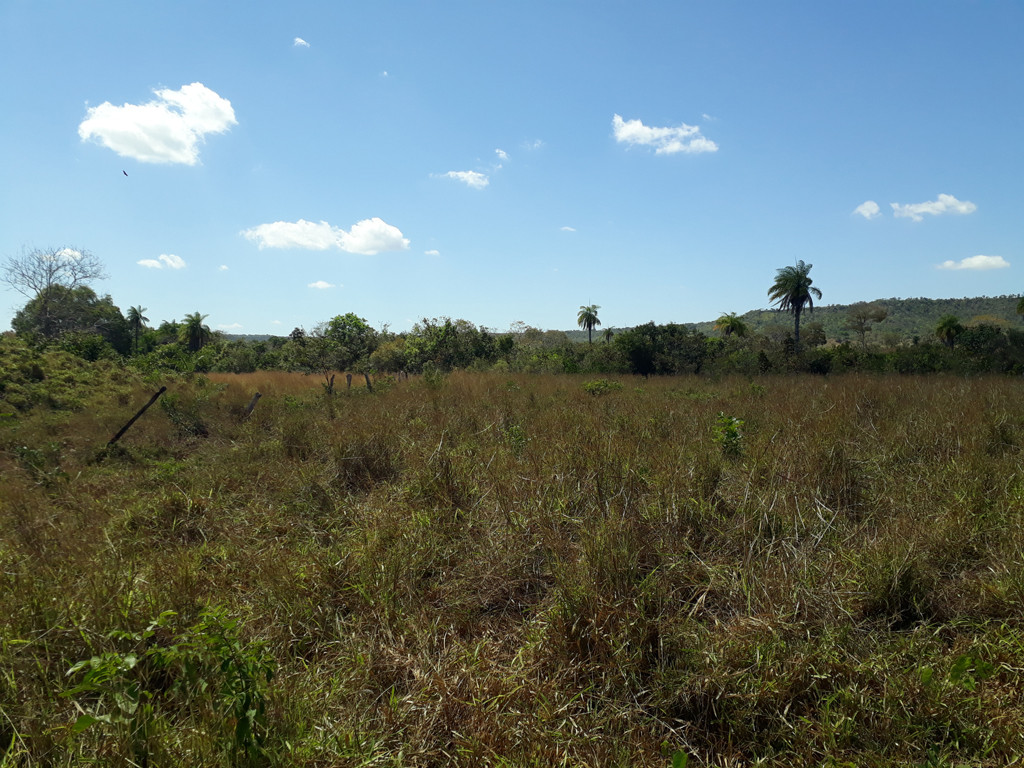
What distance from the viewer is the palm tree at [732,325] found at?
2281 inches

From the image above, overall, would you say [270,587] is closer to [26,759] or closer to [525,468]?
[26,759]

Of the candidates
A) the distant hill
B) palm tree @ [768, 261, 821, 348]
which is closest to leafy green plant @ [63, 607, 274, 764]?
palm tree @ [768, 261, 821, 348]

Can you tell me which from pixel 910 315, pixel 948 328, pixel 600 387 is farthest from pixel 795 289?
pixel 910 315

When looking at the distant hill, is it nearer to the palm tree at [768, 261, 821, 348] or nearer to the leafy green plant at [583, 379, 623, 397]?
the palm tree at [768, 261, 821, 348]

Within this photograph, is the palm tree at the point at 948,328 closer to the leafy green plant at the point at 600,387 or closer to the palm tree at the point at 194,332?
the leafy green plant at the point at 600,387

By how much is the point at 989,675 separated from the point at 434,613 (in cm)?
293

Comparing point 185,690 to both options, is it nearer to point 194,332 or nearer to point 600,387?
point 600,387

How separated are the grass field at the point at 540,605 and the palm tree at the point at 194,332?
197ft

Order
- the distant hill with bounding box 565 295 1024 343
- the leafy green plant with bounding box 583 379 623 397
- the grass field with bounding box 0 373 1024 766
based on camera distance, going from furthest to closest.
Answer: the distant hill with bounding box 565 295 1024 343
the leafy green plant with bounding box 583 379 623 397
the grass field with bounding box 0 373 1024 766

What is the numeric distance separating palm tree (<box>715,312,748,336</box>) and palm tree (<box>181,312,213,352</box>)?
6029cm

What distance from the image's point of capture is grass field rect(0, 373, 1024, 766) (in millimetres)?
2205

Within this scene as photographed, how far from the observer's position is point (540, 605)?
10.7 ft

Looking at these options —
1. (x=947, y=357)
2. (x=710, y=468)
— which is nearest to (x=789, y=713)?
(x=710, y=468)

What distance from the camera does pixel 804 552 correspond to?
3.37m
